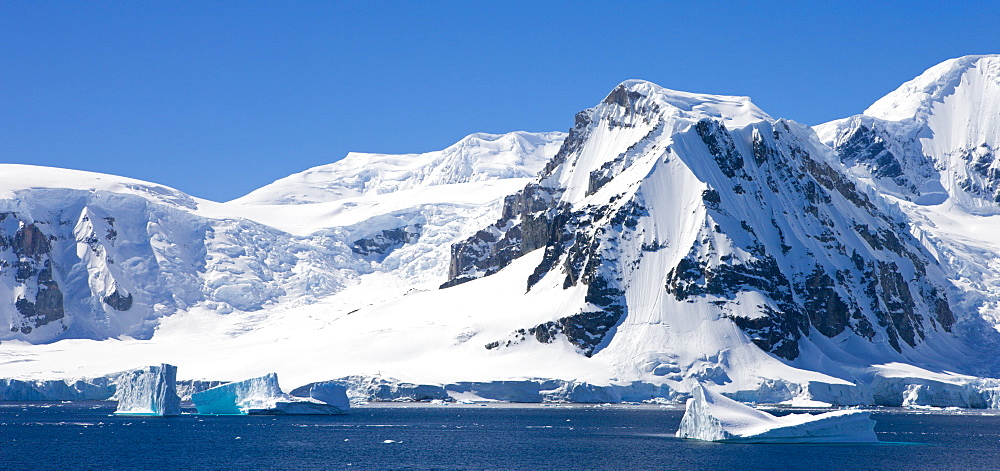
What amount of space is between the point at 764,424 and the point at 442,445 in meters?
31.5

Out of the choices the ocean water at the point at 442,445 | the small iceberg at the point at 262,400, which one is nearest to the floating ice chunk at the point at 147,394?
the ocean water at the point at 442,445

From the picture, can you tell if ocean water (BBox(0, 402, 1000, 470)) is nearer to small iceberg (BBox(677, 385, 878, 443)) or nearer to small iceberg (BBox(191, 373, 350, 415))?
small iceberg (BBox(677, 385, 878, 443))

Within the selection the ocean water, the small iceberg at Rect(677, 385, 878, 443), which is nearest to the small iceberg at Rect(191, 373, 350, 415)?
the ocean water

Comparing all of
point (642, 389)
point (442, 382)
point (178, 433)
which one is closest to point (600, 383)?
point (642, 389)

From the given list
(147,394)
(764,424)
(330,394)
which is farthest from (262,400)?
(764,424)

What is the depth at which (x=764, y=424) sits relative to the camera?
115688mm

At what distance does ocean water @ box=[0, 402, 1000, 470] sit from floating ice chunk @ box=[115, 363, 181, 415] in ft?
7.30

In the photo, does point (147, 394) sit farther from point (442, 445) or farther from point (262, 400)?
point (442, 445)

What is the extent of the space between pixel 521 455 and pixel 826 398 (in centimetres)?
9461

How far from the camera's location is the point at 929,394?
199 meters

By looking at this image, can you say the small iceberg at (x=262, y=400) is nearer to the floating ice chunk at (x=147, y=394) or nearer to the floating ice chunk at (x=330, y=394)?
the floating ice chunk at (x=330, y=394)

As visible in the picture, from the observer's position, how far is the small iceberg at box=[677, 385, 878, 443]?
4540 inches

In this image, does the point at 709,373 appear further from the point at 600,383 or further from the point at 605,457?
the point at 605,457

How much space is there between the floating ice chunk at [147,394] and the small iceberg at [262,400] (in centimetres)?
335
